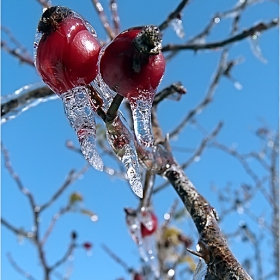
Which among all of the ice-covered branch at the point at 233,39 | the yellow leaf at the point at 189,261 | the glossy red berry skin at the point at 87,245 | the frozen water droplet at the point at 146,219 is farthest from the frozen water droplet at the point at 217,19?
the glossy red berry skin at the point at 87,245

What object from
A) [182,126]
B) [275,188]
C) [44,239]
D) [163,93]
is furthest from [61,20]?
[275,188]

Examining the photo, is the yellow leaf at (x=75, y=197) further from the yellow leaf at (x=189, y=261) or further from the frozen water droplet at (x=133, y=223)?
the frozen water droplet at (x=133, y=223)

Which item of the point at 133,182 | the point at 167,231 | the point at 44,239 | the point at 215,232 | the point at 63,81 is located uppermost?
the point at 167,231

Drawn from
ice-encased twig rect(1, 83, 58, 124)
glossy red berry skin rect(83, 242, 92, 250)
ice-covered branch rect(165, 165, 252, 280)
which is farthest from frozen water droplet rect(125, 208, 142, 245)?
A: glossy red berry skin rect(83, 242, 92, 250)

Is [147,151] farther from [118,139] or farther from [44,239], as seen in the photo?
[44,239]

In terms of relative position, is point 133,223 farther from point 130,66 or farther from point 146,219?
point 130,66
